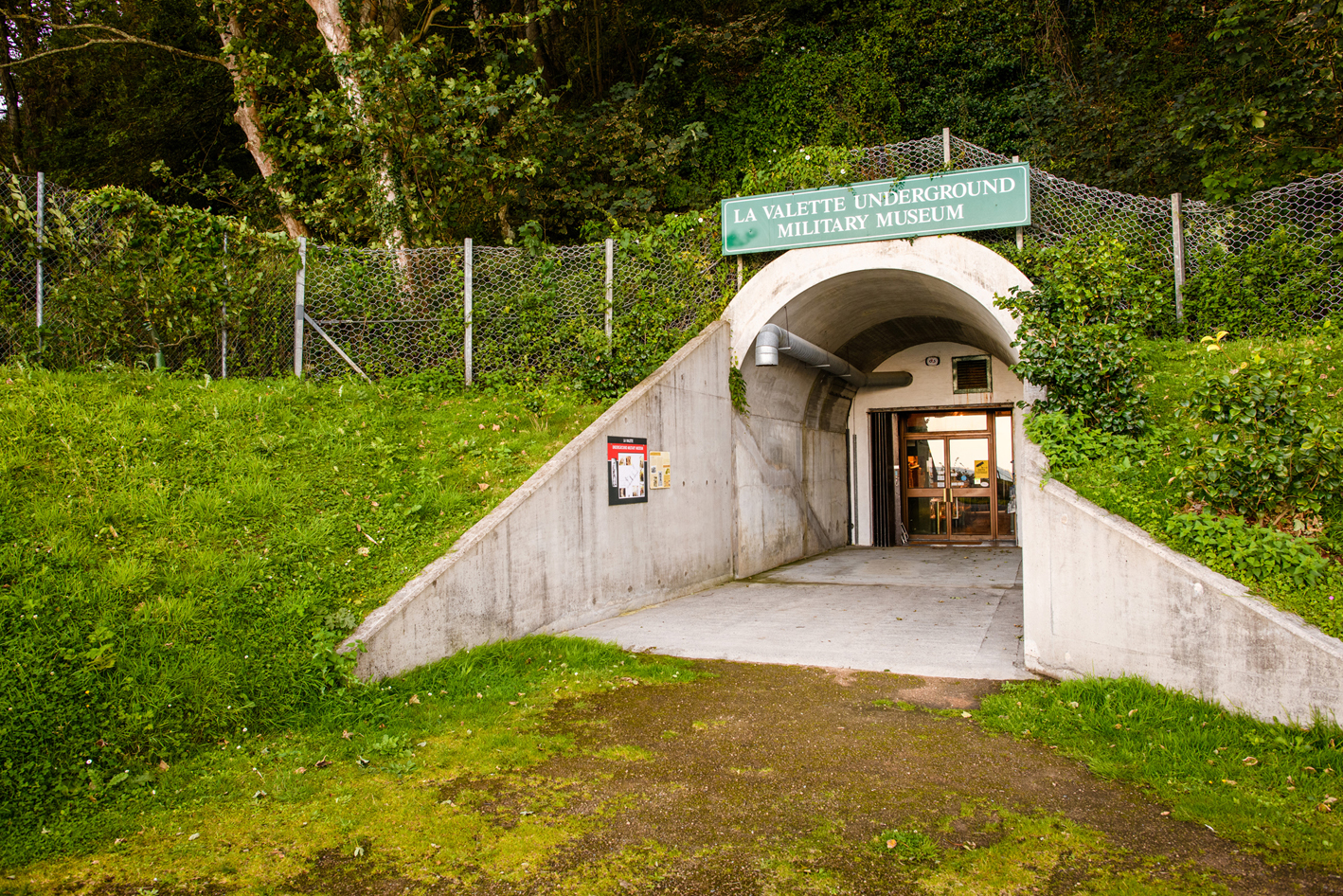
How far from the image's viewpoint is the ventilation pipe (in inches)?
392

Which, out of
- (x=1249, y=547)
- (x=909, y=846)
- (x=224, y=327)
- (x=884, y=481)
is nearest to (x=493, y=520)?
(x=909, y=846)

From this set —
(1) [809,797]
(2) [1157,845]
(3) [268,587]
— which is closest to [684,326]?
(3) [268,587]

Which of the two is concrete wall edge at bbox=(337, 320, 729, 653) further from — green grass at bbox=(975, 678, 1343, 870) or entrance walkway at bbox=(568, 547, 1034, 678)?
green grass at bbox=(975, 678, 1343, 870)

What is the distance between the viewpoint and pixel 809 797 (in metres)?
3.83

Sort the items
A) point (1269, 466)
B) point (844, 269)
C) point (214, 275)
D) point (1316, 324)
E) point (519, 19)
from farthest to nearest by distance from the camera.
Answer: point (519, 19) < point (844, 269) < point (214, 275) < point (1316, 324) < point (1269, 466)

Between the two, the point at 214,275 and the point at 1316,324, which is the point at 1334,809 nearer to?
the point at 1316,324

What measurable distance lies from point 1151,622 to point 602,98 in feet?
49.1

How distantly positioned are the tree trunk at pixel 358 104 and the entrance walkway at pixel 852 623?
665 centimetres

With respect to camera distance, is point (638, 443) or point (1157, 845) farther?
point (638, 443)

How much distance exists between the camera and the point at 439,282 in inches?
407

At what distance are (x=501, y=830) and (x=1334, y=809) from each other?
364 cm

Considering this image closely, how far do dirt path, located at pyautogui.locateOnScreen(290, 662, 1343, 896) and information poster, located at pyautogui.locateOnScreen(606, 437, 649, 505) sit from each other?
295 cm

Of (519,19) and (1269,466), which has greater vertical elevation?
(519,19)

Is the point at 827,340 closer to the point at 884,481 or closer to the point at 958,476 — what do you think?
the point at 884,481
